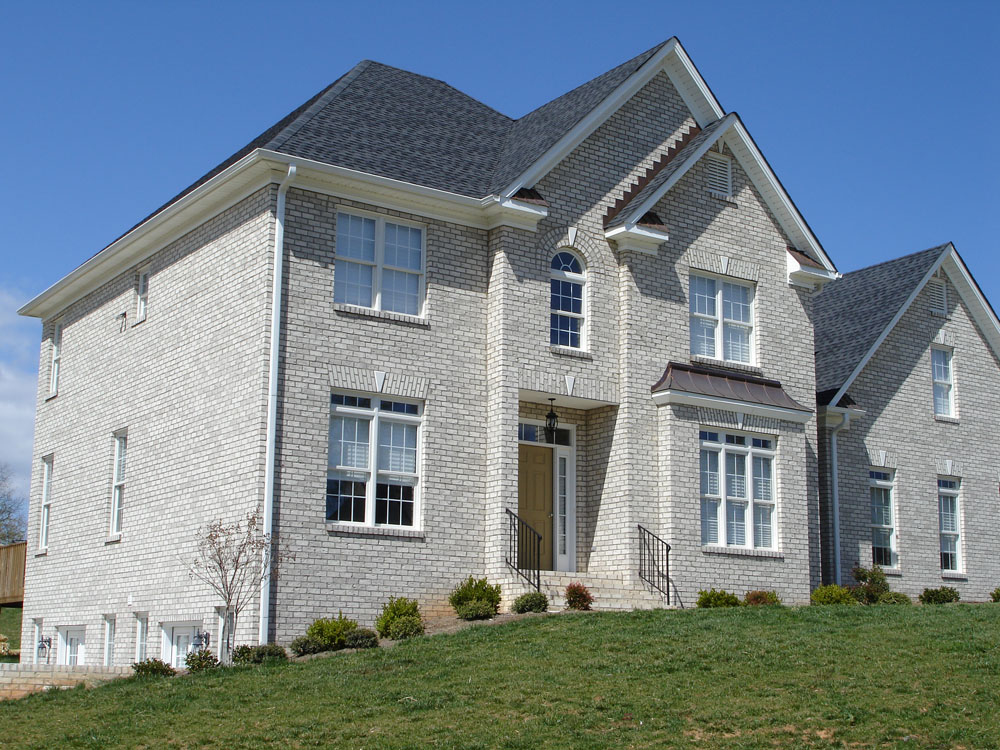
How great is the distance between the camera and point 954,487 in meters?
29.1

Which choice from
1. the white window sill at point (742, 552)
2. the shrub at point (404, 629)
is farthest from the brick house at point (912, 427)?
the shrub at point (404, 629)

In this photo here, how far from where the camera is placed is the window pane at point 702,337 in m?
23.9

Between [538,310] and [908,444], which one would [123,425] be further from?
[908,444]

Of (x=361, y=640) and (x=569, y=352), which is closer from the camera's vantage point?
(x=361, y=640)

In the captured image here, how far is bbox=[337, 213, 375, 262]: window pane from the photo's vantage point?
68.0ft

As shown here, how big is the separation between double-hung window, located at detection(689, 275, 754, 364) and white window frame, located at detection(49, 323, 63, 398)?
13.9 metres

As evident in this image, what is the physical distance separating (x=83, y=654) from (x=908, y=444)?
1830 cm

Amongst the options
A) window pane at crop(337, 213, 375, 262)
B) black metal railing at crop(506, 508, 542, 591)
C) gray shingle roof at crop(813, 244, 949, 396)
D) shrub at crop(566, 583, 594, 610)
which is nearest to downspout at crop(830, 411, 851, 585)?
gray shingle roof at crop(813, 244, 949, 396)

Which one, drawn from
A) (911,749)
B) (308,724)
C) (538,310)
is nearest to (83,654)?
(538,310)

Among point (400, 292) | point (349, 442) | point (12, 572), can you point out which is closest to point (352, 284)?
point (400, 292)

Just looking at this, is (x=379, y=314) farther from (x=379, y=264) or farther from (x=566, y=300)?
(x=566, y=300)

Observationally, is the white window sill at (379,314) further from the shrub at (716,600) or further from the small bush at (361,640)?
the shrub at (716,600)

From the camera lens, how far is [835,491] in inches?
1043

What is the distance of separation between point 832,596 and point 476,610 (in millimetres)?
7291
